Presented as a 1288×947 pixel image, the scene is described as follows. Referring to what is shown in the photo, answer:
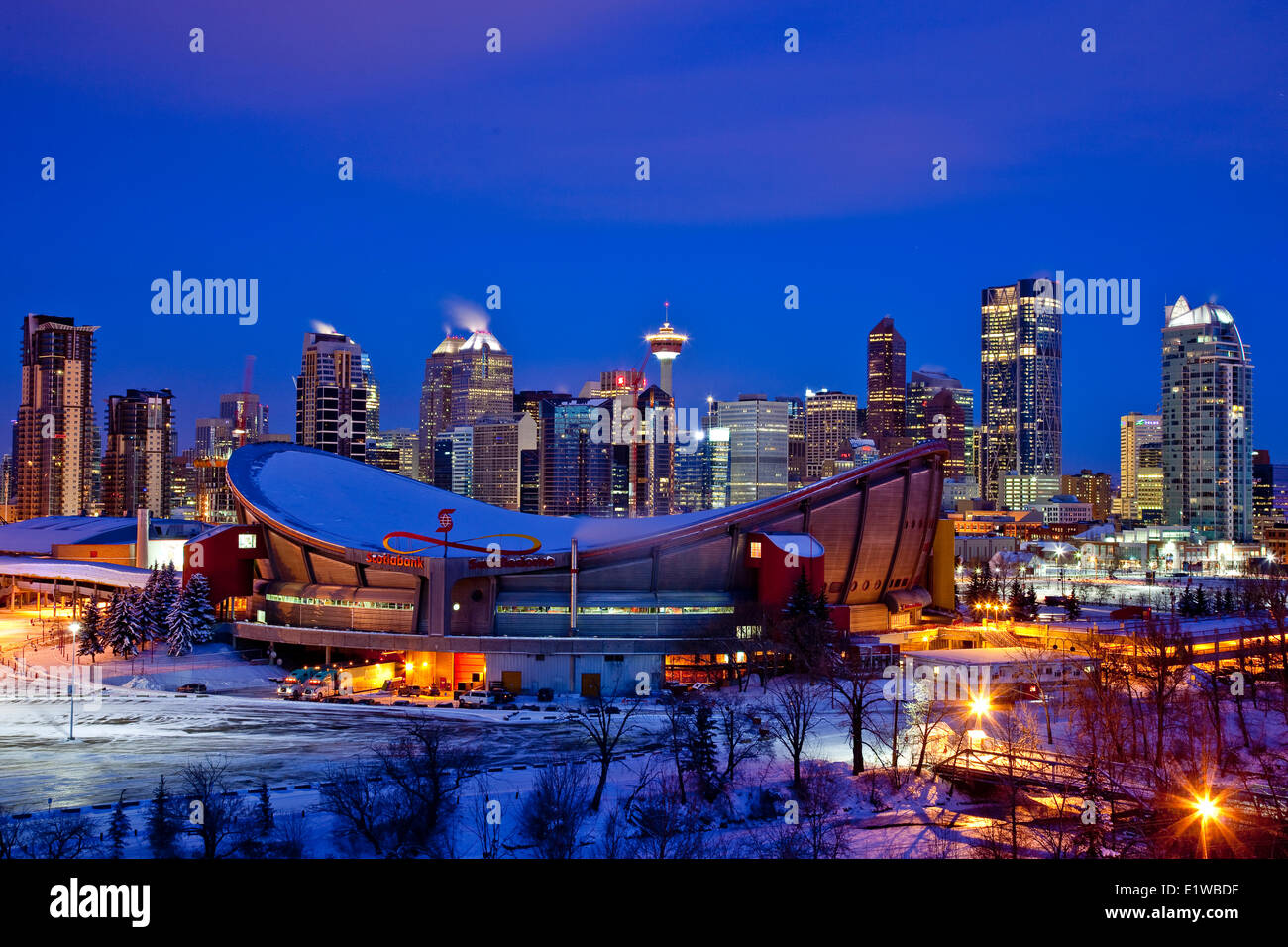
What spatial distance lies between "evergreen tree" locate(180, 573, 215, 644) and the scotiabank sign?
11399 millimetres

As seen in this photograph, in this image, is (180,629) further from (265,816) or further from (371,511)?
(265,816)

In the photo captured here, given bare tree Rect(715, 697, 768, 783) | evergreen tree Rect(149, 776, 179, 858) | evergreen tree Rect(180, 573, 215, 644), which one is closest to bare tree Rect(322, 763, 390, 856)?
evergreen tree Rect(149, 776, 179, 858)

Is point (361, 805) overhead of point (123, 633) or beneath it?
beneath

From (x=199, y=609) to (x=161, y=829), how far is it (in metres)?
39.2

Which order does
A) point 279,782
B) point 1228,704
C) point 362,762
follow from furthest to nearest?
point 1228,704, point 362,762, point 279,782

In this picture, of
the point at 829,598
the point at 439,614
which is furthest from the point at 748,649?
the point at 439,614

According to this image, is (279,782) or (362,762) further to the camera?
(362,762)

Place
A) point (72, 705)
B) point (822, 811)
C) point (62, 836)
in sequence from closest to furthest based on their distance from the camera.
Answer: point (62, 836)
point (822, 811)
point (72, 705)

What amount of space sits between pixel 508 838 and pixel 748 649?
27.6 meters

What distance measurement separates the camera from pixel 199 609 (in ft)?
210

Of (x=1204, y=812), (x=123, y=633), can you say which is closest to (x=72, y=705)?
(x=123, y=633)

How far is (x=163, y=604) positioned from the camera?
209 ft
